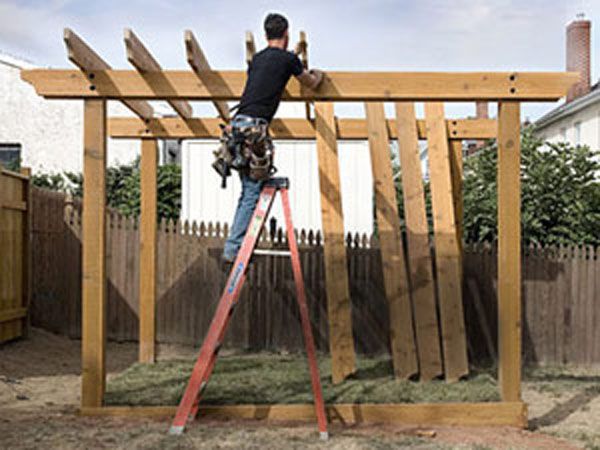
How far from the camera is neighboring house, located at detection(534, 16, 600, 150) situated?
1966 centimetres

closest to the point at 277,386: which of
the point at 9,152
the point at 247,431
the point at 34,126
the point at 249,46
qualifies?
the point at 247,431

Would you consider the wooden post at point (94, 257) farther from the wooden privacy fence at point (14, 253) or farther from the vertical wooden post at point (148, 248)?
the wooden privacy fence at point (14, 253)

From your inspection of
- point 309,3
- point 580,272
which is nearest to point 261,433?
point 309,3

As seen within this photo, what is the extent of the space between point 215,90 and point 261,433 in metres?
2.70

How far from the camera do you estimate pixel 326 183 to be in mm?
8156

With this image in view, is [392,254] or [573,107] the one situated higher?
[573,107]

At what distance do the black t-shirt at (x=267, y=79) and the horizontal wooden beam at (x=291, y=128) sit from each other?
297cm

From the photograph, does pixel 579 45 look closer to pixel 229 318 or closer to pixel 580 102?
pixel 580 102

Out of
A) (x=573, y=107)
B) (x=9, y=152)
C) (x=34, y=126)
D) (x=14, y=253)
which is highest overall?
(x=573, y=107)

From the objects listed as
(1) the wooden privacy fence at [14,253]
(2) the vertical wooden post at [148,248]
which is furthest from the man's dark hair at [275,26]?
(1) the wooden privacy fence at [14,253]

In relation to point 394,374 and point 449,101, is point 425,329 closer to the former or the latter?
point 394,374

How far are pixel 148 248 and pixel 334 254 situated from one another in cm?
238

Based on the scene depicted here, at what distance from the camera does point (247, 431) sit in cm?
543

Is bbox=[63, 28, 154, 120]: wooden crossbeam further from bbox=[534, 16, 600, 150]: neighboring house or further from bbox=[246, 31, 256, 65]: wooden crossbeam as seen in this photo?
bbox=[534, 16, 600, 150]: neighboring house
